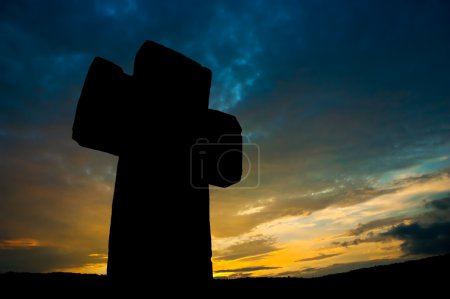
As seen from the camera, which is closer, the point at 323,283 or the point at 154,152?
the point at 154,152

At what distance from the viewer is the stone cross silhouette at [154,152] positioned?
2168mm

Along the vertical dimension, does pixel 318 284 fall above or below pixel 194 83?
below

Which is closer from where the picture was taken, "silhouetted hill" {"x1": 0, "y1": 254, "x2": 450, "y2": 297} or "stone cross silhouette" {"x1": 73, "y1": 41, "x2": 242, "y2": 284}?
"stone cross silhouette" {"x1": 73, "y1": 41, "x2": 242, "y2": 284}

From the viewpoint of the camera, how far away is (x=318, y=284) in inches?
182

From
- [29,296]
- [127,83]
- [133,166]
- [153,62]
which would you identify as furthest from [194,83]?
[29,296]

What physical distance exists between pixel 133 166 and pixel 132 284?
0.84 metres

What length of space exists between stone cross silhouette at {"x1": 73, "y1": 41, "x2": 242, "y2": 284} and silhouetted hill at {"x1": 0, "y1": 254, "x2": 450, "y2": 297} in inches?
76.7

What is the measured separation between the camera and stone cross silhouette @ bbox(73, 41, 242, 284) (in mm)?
2168

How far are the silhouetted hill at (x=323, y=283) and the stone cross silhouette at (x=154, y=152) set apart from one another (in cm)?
195

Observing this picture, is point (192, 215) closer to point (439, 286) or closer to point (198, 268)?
point (198, 268)

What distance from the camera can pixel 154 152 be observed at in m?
2.39

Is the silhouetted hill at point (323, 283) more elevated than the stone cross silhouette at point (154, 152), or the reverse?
the stone cross silhouette at point (154, 152)

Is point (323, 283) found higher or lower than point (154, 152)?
lower

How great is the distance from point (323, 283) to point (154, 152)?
11.8ft
